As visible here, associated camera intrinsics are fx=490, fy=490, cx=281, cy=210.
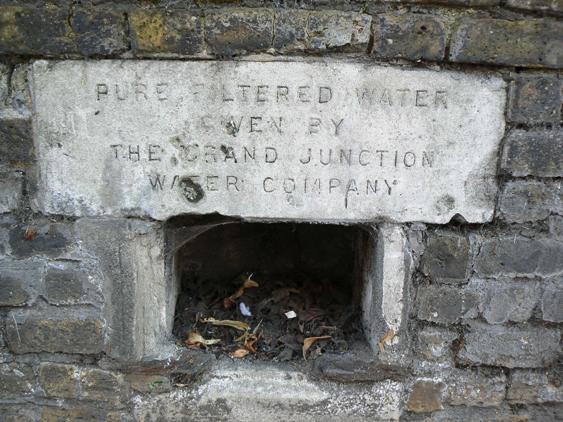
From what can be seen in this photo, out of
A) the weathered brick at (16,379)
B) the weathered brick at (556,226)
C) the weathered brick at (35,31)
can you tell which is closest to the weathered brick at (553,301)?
the weathered brick at (556,226)

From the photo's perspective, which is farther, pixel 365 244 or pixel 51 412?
pixel 365 244

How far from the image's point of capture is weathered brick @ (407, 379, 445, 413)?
6.09 ft

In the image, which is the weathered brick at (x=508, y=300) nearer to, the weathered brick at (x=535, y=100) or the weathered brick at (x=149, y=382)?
the weathered brick at (x=535, y=100)

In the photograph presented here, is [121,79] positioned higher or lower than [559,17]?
lower

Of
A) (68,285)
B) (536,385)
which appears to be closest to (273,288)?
(68,285)

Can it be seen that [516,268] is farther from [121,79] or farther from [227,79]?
[121,79]

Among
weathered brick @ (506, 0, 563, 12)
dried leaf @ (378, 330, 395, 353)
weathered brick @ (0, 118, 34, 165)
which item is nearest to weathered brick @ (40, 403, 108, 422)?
weathered brick @ (0, 118, 34, 165)

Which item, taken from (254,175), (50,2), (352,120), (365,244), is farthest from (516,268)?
(50,2)

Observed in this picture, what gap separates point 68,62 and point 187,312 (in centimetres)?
111

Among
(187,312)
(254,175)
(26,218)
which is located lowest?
(187,312)

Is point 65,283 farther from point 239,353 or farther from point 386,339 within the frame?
point 386,339

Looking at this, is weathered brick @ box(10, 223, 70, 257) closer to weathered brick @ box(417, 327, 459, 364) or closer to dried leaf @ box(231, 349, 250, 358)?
dried leaf @ box(231, 349, 250, 358)

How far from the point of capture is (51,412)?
1.91 m

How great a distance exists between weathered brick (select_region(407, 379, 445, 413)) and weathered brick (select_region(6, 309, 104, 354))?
1.19 metres
